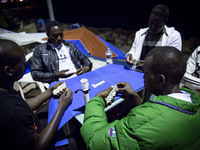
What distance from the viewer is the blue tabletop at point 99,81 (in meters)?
1.32

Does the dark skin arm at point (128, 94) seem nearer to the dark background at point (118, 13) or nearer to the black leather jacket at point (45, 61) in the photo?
the black leather jacket at point (45, 61)

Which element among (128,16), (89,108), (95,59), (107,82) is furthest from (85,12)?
(89,108)

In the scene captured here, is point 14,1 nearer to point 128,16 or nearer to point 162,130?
point 128,16

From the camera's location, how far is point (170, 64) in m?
0.89

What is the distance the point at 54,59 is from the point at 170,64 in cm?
202

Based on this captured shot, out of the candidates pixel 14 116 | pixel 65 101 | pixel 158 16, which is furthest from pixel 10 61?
pixel 158 16

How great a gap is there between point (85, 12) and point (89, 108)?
8.60 m

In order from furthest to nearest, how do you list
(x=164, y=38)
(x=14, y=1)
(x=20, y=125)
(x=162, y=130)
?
(x=14, y=1) < (x=164, y=38) < (x=20, y=125) < (x=162, y=130)

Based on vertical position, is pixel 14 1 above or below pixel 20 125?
above

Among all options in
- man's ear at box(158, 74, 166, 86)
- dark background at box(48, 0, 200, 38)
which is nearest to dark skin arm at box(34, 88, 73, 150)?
man's ear at box(158, 74, 166, 86)

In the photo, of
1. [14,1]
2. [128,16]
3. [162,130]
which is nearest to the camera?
[162,130]

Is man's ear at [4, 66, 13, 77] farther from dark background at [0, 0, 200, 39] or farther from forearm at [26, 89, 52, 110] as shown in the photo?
dark background at [0, 0, 200, 39]

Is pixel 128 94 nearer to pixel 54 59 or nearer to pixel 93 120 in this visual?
pixel 93 120

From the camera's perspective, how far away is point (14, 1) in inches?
326
